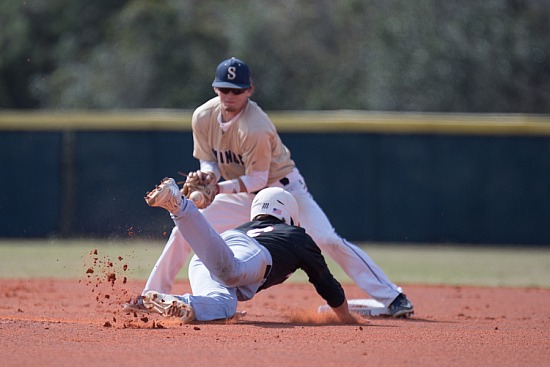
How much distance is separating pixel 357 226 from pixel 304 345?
9.48 meters

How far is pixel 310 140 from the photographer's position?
1473cm

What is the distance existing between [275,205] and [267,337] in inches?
46.2

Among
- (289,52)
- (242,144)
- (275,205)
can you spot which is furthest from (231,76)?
(289,52)

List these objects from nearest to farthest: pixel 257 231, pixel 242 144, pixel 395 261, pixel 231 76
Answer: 1. pixel 257 231
2. pixel 231 76
3. pixel 242 144
4. pixel 395 261

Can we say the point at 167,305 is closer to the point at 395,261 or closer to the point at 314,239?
the point at 314,239

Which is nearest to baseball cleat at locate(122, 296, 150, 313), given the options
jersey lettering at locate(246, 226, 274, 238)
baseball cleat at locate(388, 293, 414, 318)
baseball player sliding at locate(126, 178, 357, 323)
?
baseball player sliding at locate(126, 178, 357, 323)

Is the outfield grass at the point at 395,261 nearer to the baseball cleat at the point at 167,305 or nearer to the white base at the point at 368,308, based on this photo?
the white base at the point at 368,308

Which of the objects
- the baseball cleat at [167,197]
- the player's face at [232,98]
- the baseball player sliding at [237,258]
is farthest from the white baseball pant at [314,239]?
the baseball cleat at [167,197]

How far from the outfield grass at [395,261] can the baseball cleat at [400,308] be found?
3.24 meters

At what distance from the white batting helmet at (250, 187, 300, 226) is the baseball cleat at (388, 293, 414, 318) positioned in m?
1.04

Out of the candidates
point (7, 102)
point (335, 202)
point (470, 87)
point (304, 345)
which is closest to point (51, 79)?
point (7, 102)

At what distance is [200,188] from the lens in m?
6.46

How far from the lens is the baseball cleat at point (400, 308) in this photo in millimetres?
6777

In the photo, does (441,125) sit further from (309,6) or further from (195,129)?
(309,6)
